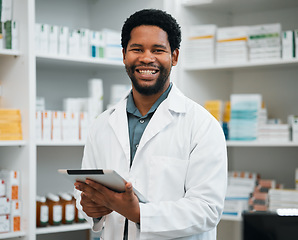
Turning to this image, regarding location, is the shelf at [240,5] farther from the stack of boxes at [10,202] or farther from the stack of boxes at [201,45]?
the stack of boxes at [10,202]

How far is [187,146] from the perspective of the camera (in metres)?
1.70

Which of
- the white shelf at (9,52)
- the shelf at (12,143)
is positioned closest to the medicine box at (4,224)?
the shelf at (12,143)

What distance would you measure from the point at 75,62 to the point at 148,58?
1.36 meters

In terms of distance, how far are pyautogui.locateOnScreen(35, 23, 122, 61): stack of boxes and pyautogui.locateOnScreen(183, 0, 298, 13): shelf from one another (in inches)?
24.1

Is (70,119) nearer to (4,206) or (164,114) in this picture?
(4,206)

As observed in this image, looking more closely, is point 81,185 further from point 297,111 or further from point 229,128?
point 297,111

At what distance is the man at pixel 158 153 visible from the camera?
1.57 m

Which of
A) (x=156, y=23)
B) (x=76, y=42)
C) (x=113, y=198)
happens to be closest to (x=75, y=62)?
(x=76, y=42)

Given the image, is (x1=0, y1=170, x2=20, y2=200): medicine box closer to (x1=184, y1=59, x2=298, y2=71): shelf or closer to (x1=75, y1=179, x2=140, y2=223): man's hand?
(x1=75, y1=179, x2=140, y2=223): man's hand

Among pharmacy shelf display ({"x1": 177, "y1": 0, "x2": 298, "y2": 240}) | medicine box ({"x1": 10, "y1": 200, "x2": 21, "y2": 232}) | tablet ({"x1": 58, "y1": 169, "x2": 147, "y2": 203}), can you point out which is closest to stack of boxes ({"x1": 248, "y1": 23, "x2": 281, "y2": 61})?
pharmacy shelf display ({"x1": 177, "y1": 0, "x2": 298, "y2": 240})

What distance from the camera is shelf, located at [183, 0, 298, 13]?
3234 mm

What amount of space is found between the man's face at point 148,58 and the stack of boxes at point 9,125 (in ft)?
3.83

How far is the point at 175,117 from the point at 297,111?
1.81m

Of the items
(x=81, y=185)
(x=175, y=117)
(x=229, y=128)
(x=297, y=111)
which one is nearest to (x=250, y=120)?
(x=229, y=128)
